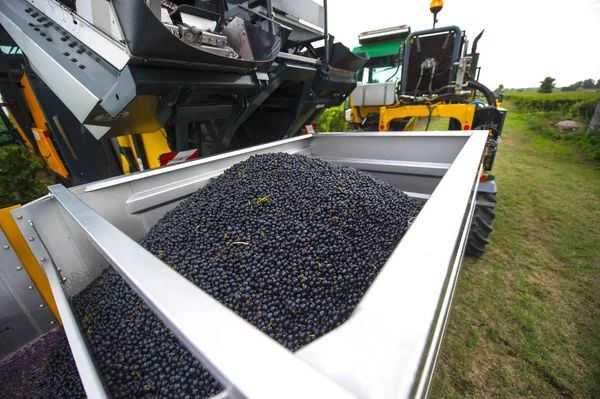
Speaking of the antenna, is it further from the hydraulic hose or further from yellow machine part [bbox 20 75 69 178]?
yellow machine part [bbox 20 75 69 178]

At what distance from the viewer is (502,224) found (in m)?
3.30

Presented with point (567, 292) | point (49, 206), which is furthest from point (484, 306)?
point (49, 206)

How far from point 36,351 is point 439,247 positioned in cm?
171

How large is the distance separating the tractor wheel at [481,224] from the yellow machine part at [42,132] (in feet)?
13.4

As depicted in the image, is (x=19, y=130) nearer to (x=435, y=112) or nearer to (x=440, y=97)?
(x=435, y=112)

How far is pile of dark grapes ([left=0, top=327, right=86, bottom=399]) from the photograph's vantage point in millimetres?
987

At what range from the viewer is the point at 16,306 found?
116 cm

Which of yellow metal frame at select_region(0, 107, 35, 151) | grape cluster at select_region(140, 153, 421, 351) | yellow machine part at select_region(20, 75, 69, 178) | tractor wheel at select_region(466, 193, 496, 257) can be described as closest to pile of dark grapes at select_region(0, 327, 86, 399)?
grape cluster at select_region(140, 153, 421, 351)

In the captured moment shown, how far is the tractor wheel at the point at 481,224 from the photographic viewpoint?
8.02 feet

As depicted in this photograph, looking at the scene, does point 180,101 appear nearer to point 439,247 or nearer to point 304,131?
point 439,247

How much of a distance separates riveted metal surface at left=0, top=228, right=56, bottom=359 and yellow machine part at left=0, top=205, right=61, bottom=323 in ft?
0.04

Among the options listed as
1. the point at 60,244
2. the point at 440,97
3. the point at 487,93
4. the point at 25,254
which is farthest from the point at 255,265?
the point at 487,93

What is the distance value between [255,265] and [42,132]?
2.95 meters

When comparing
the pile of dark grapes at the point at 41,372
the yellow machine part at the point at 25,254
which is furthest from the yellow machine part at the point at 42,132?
the pile of dark grapes at the point at 41,372
